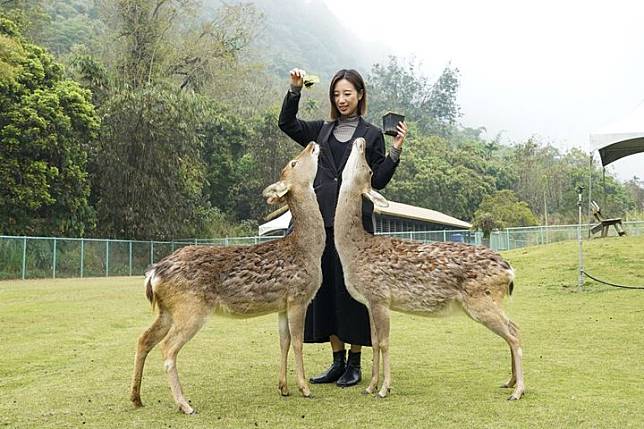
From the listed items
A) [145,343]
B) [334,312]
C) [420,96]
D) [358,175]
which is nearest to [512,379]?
[334,312]

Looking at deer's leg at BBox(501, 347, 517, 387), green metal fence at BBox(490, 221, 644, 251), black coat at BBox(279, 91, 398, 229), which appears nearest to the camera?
deer's leg at BBox(501, 347, 517, 387)

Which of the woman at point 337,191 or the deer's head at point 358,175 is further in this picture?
the woman at point 337,191

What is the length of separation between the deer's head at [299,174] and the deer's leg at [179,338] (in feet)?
3.81

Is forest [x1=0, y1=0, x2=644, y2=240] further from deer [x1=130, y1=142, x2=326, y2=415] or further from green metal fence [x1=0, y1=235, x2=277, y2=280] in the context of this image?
deer [x1=130, y1=142, x2=326, y2=415]

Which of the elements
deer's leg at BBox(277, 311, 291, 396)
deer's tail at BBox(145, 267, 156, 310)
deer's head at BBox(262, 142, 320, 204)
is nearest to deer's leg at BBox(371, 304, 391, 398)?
deer's leg at BBox(277, 311, 291, 396)

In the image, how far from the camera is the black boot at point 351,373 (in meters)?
5.59

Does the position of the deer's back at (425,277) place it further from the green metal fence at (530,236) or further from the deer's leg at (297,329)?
the green metal fence at (530,236)

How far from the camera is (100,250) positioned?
29219 mm

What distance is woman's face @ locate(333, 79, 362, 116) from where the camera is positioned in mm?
5766

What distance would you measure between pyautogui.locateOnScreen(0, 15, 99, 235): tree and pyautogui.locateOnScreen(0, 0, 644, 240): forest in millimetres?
56

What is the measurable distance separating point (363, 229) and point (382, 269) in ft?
1.48

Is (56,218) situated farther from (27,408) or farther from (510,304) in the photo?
(27,408)

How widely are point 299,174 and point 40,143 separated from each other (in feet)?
83.3

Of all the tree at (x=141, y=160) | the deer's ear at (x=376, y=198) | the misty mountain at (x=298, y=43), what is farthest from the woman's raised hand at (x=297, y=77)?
the misty mountain at (x=298, y=43)
